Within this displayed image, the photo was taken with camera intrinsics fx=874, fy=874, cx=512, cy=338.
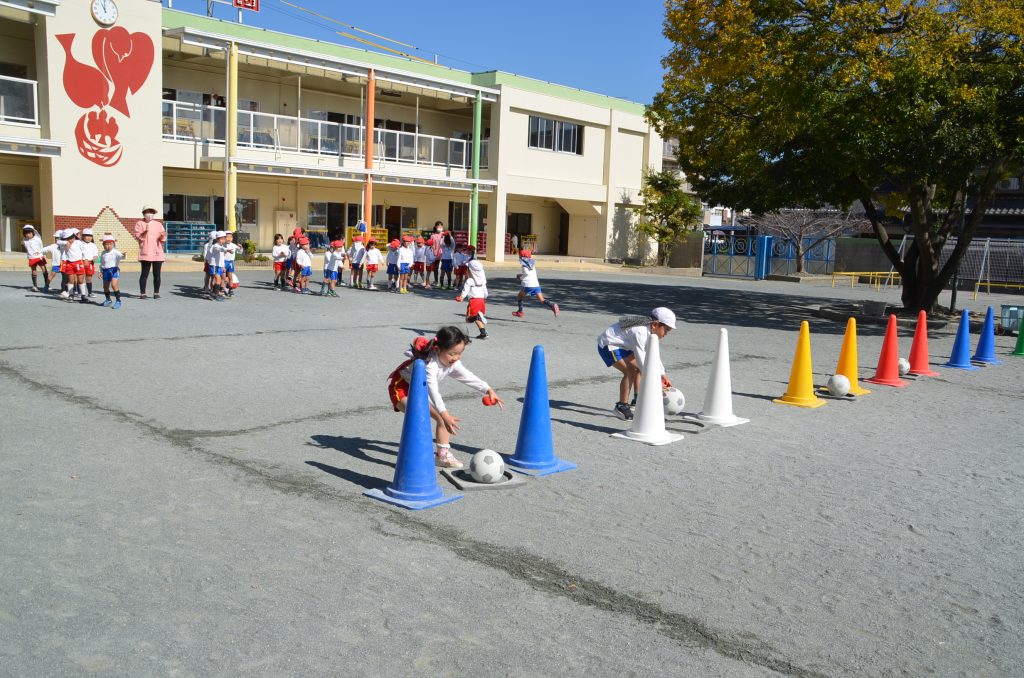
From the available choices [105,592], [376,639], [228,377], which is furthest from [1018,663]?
[228,377]

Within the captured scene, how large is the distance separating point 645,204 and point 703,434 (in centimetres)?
3457

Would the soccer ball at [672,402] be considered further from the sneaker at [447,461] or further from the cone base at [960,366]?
the cone base at [960,366]

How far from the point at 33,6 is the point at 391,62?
12.5 metres

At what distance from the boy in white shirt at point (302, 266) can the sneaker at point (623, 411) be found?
1312 cm

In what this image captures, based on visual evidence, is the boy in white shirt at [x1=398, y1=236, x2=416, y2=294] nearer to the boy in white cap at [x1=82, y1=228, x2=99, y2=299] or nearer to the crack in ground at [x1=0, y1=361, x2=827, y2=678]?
the boy in white cap at [x1=82, y1=228, x2=99, y2=299]

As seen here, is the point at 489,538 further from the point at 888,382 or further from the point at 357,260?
the point at 357,260

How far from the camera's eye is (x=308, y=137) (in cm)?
3098

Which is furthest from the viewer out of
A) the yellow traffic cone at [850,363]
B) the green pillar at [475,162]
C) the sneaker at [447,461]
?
the green pillar at [475,162]

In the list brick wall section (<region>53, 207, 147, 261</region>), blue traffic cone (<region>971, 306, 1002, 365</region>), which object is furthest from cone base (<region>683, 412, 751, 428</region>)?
brick wall section (<region>53, 207, 147, 261</region>)

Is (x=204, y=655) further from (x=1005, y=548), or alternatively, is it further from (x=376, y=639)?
(x=1005, y=548)

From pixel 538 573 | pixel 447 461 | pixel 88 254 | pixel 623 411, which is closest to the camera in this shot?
pixel 538 573

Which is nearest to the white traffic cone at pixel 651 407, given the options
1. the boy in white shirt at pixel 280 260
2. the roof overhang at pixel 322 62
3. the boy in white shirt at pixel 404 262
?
the boy in white shirt at pixel 404 262

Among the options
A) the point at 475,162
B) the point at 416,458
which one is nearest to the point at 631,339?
the point at 416,458

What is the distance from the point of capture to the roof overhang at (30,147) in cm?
2283
